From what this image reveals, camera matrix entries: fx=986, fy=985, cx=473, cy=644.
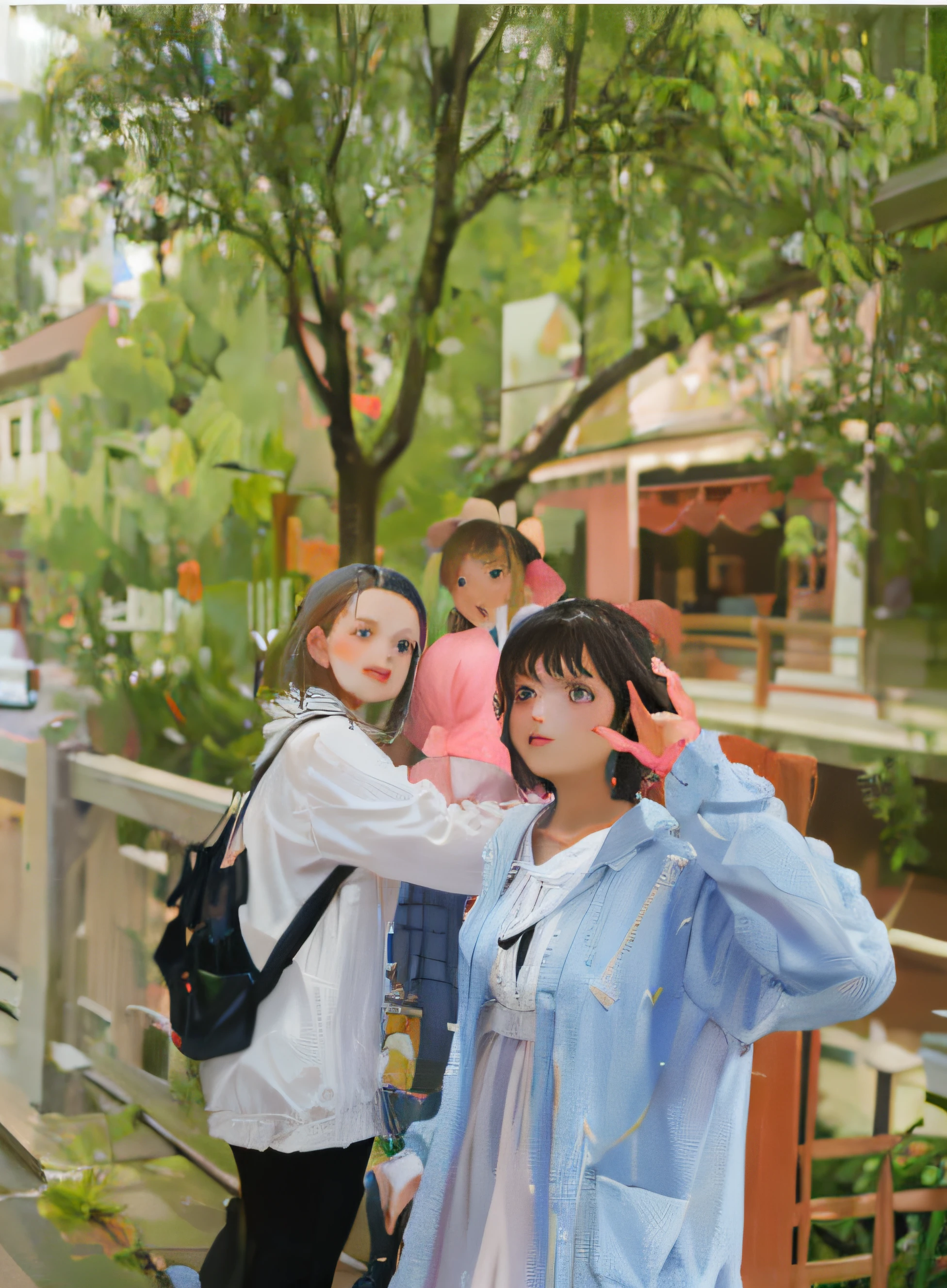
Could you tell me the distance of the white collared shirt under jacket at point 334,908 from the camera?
1.90 meters

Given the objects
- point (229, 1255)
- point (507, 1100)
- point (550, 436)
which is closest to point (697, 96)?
point (550, 436)

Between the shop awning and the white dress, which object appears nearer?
the white dress

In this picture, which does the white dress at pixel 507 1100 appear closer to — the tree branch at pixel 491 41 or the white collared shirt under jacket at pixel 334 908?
the white collared shirt under jacket at pixel 334 908

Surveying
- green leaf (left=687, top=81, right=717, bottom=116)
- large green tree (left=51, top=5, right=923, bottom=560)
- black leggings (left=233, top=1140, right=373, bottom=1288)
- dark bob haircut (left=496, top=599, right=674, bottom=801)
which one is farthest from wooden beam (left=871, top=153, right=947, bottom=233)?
black leggings (left=233, top=1140, right=373, bottom=1288)

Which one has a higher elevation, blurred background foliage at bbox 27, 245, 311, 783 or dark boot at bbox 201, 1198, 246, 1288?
blurred background foliage at bbox 27, 245, 311, 783

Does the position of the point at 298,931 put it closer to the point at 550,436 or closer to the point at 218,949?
the point at 218,949

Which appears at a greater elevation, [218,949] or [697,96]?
[697,96]

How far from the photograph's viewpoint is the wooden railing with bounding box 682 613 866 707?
198cm

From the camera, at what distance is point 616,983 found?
1.63 m

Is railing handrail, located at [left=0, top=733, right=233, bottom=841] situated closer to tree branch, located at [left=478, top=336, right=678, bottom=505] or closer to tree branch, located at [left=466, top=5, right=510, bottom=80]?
tree branch, located at [left=478, top=336, right=678, bottom=505]

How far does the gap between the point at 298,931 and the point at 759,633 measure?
43.1 inches

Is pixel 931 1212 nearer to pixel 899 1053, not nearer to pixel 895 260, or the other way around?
pixel 899 1053

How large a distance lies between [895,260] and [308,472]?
1272 millimetres

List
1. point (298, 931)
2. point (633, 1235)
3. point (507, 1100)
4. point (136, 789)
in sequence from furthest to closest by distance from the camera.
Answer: point (136, 789), point (298, 931), point (507, 1100), point (633, 1235)
